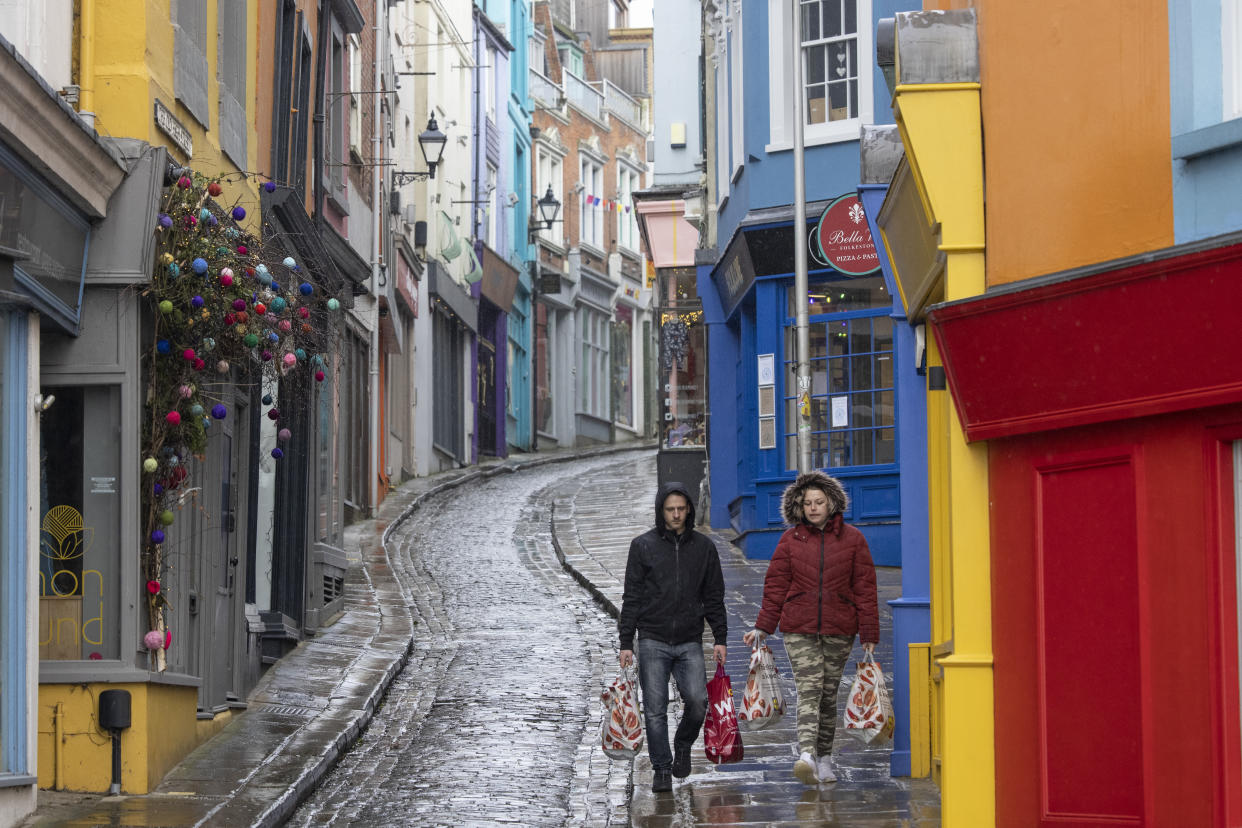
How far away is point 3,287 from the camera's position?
8.77m

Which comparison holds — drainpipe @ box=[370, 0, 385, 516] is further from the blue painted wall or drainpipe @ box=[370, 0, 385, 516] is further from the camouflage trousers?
the blue painted wall

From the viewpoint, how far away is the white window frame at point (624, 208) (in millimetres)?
49562

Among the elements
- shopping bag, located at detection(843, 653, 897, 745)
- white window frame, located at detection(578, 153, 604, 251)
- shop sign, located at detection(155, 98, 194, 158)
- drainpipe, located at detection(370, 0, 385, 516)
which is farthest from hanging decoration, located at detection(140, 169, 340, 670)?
white window frame, located at detection(578, 153, 604, 251)

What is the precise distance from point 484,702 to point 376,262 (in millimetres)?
12562

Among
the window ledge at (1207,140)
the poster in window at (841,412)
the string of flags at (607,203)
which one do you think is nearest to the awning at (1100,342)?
the window ledge at (1207,140)

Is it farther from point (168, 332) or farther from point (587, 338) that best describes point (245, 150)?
point (587, 338)

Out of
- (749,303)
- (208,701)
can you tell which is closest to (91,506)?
(208,701)

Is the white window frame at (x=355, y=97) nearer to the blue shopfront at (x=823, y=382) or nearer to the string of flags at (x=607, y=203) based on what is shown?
the blue shopfront at (x=823, y=382)

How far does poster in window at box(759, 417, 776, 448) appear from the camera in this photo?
20.1 meters

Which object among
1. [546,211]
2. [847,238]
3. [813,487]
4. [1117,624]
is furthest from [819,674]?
[546,211]

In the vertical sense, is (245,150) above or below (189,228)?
above

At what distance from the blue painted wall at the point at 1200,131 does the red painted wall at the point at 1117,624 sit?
2.60 feet

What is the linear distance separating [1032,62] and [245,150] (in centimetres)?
695

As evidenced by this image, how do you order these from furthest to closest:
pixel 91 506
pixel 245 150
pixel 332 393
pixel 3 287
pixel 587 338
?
pixel 587 338
pixel 332 393
pixel 245 150
pixel 91 506
pixel 3 287
